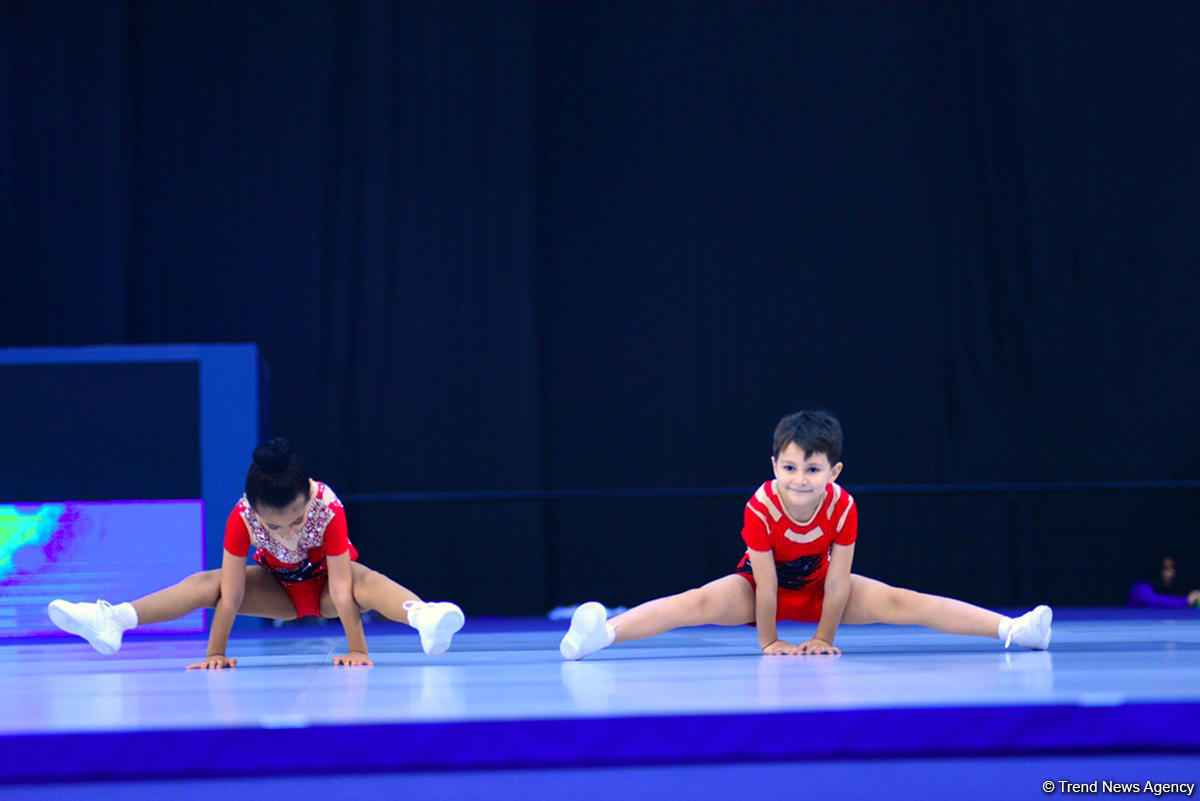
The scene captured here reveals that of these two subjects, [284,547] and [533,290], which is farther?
[533,290]

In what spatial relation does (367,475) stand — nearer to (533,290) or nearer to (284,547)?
(533,290)

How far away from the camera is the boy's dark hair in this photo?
2.70 metres

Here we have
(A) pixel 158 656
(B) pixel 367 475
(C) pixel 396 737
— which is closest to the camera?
(C) pixel 396 737

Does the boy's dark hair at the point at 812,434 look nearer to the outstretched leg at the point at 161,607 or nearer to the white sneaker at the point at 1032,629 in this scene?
the white sneaker at the point at 1032,629

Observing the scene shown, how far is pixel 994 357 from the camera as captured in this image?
246 inches

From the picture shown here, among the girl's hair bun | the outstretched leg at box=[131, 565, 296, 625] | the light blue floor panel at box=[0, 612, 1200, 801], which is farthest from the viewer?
the outstretched leg at box=[131, 565, 296, 625]

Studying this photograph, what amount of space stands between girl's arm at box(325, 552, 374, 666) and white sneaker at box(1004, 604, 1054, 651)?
59.9 inches

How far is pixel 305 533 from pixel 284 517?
9.6 inches

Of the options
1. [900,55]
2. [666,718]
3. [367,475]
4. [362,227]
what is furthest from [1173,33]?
[666,718]

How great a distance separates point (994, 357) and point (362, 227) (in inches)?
141

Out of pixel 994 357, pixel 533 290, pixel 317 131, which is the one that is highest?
pixel 317 131

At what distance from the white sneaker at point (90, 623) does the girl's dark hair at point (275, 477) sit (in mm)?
590

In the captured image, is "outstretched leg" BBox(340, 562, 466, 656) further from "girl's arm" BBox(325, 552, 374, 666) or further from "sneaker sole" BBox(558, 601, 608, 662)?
"sneaker sole" BBox(558, 601, 608, 662)

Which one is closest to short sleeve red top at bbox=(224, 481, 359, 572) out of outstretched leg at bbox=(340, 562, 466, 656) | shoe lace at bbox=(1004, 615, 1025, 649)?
outstretched leg at bbox=(340, 562, 466, 656)
